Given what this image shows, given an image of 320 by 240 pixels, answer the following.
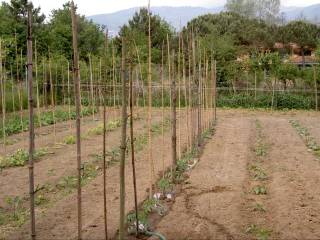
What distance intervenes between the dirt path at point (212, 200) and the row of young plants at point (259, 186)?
Answer: 0.12 meters

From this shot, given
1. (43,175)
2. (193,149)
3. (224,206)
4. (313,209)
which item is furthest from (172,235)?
(193,149)

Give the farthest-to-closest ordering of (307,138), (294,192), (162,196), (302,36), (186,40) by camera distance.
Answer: (302,36), (186,40), (307,138), (294,192), (162,196)

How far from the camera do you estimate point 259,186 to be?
20.6ft

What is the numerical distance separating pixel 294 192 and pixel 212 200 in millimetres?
1023

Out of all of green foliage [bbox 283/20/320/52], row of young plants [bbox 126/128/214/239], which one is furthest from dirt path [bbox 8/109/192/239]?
green foliage [bbox 283/20/320/52]

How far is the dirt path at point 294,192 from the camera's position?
15.3ft

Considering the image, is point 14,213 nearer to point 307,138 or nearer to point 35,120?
point 307,138

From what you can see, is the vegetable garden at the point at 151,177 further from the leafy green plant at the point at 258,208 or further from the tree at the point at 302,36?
the tree at the point at 302,36

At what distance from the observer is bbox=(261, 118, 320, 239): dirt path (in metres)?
4.68

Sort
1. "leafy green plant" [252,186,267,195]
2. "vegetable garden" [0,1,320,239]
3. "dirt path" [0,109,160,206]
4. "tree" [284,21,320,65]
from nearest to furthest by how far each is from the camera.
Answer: "vegetable garden" [0,1,320,239] < "leafy green plant" [252,186,267,195] < "dirt path" [0,109,160,206] < "tree" [284,21,320,65]

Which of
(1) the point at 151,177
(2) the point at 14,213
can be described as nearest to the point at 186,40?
(1) the point at 151,177

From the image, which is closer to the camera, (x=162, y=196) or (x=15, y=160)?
(x=162, y=196)

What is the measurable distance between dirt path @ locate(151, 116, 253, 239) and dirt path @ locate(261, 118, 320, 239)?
15.7 inches

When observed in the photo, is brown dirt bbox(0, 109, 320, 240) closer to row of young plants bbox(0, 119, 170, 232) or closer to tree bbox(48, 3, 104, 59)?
row of young plants bbox(0, 119, 170, 232)
